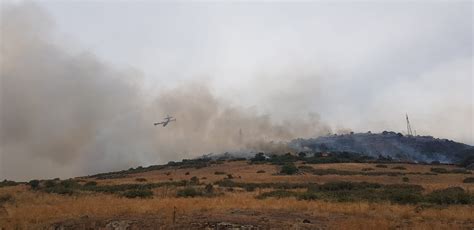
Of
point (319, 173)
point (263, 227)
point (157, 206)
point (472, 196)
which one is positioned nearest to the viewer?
point (263, 227)

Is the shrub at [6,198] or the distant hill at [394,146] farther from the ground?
the distant hill at [394,146]

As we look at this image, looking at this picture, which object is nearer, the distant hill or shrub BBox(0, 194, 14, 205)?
shrub BBox(0, 194, 14, 205)

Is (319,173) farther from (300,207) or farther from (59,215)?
(59,215)

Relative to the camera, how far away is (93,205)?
94.1ft

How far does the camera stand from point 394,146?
167375 mm

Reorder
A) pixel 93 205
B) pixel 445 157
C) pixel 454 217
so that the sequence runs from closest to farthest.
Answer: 1. pixel 454 217
2. pixel 93 205
3. pixel 445 157

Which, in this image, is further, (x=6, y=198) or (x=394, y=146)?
(x=394, y=146)

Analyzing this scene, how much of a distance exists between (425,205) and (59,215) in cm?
2294

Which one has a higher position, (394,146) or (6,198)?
(394,146)

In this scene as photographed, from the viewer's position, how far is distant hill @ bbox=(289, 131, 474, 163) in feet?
509

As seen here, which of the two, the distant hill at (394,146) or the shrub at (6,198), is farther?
the distant hill at (394,146)

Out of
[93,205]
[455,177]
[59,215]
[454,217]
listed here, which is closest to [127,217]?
[59,215]

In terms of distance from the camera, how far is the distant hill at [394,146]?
155 meters

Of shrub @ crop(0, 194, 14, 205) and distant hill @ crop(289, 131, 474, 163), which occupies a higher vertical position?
distant hill @ crop(289, 131, 474, 163)
